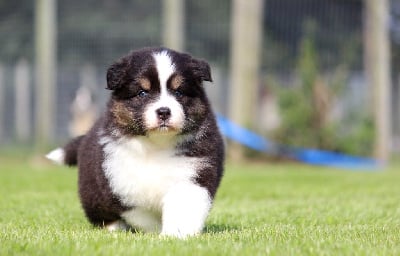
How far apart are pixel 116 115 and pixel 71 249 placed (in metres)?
1.29

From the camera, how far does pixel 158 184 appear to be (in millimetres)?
4793

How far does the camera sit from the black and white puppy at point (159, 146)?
4.71 m

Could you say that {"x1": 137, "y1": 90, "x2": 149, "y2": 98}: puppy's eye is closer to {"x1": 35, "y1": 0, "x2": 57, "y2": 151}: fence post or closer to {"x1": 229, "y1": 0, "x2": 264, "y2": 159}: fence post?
{"x1": 229, "y1": 0, "x2": 264, "y2": 159}: fence post

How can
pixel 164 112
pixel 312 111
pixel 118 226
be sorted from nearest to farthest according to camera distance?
1. pixel 164 112
2. pixel 118 226
3. pixel 312 111

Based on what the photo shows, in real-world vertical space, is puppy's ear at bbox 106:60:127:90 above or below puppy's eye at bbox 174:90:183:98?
above

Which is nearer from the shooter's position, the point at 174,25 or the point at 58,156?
the point at 58,156

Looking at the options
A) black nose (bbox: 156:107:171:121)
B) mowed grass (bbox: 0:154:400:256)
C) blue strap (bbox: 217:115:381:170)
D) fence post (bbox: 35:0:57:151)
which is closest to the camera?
mowed grass (bbox: 0:154:400:256)

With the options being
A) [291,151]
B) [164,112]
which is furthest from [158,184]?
[291,151]

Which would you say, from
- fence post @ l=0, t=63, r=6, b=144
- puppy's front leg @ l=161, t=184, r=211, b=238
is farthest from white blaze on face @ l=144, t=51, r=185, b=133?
fence post @ l=0, t=63, r=6, b=144

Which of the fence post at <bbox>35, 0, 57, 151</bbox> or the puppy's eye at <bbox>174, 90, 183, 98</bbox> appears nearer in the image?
the puppy's eye at <bbox>174, 90, 183, 98</bbox>

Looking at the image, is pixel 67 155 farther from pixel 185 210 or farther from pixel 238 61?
pixel 238 61

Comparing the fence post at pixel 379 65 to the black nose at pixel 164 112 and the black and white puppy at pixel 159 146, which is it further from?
the black nose at pixel 164 112

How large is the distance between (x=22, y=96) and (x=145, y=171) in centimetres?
1200

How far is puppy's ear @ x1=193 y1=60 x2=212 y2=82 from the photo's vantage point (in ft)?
16.4
